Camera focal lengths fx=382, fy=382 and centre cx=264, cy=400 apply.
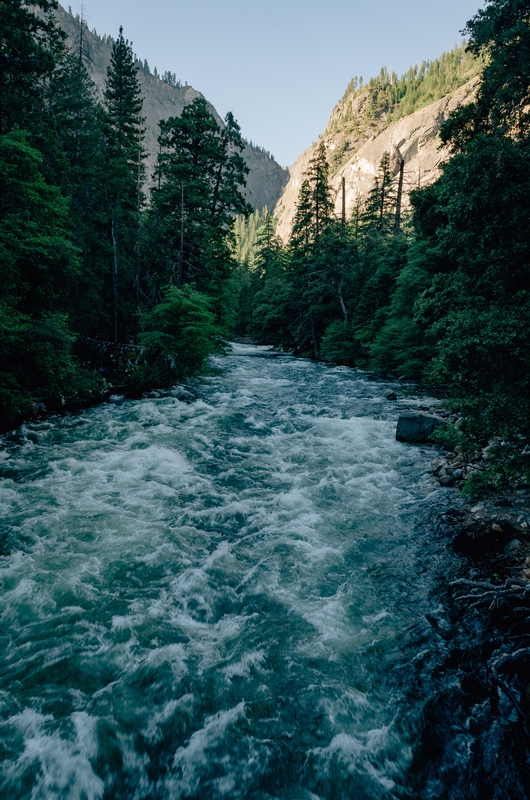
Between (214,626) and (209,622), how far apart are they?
0.10 m

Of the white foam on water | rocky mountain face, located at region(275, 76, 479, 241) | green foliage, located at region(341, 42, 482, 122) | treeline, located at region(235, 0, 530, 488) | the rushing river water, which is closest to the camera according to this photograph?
the white foam on water

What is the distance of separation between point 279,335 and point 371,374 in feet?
69.4

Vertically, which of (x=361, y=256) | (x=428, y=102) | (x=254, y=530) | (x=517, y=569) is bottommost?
(x=254, y=530)

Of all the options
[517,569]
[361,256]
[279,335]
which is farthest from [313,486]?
[279,335]

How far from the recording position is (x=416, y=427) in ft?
42.0

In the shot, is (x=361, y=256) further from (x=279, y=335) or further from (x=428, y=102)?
(x=428, y=102)

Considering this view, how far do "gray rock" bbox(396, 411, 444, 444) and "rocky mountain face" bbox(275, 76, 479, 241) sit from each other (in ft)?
204

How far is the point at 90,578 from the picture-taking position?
599 centimetres

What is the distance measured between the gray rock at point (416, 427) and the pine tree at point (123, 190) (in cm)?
1449

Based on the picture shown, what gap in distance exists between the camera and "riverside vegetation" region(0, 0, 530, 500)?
7430 mm

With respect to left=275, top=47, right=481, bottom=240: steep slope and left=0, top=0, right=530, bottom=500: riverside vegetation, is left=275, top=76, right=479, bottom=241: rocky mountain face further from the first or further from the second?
left=0, top=0, right=530, bottom=500: riverside vegetation

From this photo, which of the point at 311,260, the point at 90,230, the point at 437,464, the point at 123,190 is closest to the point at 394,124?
the point at 311,260

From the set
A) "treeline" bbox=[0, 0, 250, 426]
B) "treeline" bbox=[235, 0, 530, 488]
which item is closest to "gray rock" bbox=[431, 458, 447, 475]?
"treeline" bbox=[235, 0, 530, 488]

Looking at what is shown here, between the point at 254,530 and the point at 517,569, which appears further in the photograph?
the point at 254,530
